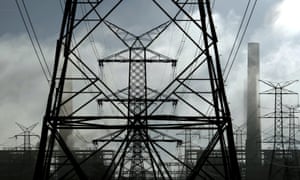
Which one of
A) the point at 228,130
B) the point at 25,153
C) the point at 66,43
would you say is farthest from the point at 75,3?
the point at 25,153

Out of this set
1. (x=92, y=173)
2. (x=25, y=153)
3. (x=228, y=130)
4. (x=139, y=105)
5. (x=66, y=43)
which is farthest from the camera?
(x=25, y=153)

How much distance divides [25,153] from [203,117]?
68.5 meters

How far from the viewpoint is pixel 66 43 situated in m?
18.0

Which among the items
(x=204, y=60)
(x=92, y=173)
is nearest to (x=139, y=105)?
(x=204, y=60)

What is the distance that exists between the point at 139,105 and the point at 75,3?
11690 millimetres

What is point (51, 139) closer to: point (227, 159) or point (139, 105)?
point (227, 159)

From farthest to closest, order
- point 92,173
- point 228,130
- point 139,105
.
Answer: point 92,173, point 139,105, point 228,130

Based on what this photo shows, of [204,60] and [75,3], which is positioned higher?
[75,3]

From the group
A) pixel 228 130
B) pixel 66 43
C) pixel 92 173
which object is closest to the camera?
pixel 228 130

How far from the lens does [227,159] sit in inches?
715

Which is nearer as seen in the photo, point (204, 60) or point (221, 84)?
point (221, 84)

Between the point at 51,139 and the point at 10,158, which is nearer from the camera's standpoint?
the point at 51,139

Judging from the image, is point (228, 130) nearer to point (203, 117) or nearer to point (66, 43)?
point (203, 117)

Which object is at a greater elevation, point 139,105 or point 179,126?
point 139,105
